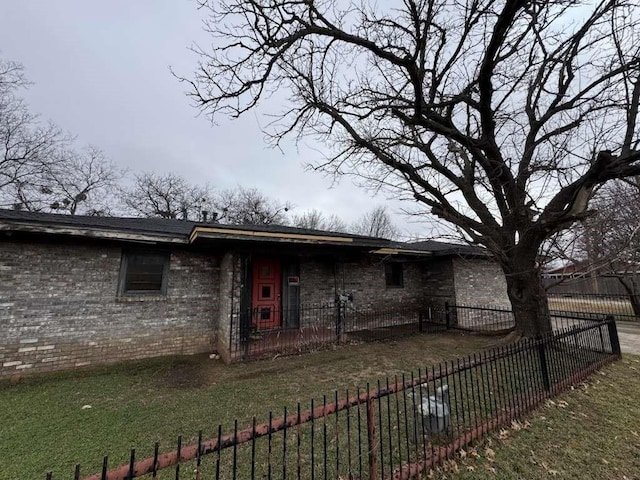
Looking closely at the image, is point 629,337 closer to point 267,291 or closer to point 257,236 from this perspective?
point 267,291

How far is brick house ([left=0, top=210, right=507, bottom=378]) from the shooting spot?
5.48 meters

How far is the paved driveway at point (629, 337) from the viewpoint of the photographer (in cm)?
721

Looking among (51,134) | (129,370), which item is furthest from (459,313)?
(51,134)

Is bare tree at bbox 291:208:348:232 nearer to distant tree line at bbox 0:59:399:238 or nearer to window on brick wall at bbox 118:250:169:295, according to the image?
distant tree line at bbox 0:59:399:238

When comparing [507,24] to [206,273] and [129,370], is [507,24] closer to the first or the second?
[206,273]

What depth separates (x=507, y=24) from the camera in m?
5.05

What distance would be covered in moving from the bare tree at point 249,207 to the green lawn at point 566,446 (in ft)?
88.8

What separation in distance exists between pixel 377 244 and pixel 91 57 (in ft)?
28.6

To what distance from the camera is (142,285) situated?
21.9ft

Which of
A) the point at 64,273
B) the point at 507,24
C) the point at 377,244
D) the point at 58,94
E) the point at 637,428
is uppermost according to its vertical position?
the point at 58,94

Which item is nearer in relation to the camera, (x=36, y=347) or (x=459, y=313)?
(x=36, y=347)

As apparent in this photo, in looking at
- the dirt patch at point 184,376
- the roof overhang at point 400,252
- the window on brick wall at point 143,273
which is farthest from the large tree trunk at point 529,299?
the window on brick wall at point 143,273

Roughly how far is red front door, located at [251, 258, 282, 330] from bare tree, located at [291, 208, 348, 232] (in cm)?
2603

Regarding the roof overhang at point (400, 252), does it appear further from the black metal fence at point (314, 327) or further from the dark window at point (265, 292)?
the dark window at point (265, 292)
